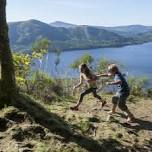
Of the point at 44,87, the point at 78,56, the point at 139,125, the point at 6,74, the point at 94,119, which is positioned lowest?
the point at 78,56

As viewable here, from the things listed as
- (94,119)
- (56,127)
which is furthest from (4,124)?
(94,119)

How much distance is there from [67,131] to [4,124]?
4.24 ft

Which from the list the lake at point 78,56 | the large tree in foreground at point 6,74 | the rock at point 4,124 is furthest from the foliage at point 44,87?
the rock at point 4,124

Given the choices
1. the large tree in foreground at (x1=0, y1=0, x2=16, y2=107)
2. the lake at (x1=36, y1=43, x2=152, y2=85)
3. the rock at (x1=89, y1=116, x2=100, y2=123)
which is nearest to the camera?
the large tree in foreground at (x1=0, y1=0, x2=16, y2=107)

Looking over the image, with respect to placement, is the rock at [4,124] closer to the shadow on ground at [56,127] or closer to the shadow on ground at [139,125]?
the shadow on ground at [56,127]

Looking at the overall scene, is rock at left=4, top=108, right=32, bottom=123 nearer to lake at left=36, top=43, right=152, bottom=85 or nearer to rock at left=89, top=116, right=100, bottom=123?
rock at left=89, top=116, right=100, bottom=123

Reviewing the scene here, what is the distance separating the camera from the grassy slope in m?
8.31

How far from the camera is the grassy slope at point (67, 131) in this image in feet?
27.3

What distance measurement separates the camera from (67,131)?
9195 mm

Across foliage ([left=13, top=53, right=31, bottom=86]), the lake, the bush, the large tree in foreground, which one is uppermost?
the large tree in foreground

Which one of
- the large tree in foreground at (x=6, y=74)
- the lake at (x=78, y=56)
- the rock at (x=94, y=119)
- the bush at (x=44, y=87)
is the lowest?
the lake at (x=78, y=56)

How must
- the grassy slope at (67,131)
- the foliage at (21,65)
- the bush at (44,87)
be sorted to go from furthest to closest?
the foliage at (21,65), the bush at (44,87), the grassy slope at (67,131)

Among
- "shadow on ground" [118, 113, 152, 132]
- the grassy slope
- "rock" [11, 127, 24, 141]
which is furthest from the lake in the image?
"rock" [11, 127, 24, 141]

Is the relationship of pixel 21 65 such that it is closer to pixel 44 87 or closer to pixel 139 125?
pixel 44 87
